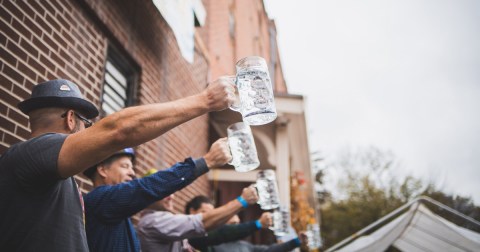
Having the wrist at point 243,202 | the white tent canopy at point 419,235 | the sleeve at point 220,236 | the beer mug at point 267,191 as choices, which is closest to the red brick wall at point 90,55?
the sleeve at point 220,236

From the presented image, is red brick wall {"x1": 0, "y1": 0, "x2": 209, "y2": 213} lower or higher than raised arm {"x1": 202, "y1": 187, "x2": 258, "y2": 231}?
higher

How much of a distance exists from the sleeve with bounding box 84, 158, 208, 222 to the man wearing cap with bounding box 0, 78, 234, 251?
37 cm

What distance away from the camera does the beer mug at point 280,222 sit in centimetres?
402

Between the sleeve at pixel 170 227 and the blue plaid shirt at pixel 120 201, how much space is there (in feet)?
2.00

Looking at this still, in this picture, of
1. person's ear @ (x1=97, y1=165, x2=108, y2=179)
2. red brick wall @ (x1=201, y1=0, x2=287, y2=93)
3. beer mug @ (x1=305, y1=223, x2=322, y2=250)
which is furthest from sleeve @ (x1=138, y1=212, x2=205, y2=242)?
red brick wall @ (x1=201, y1=0, x2=287, y2=93)

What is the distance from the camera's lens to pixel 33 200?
5.04 ft

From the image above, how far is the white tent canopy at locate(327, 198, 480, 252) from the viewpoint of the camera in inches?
195

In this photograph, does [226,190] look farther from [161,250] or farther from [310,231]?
[161,250]

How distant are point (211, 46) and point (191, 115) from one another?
6.45 m

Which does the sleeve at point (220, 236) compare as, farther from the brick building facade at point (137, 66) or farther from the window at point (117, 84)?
the window at point (117, 84)

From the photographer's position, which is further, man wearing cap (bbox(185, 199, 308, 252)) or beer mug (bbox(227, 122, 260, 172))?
man wearing cap (bbox(185, 199, 308, 252))

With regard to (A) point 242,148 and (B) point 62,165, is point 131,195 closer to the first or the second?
(B) point 62,165

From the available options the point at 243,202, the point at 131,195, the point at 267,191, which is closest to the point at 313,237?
the point at 267,191

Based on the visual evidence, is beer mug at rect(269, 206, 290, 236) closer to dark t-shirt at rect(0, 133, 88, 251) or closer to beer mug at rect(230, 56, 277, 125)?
beer mug at rect(230, 56, 277, 125)
